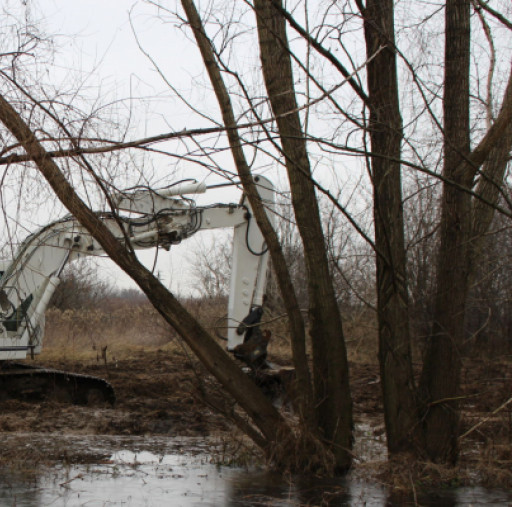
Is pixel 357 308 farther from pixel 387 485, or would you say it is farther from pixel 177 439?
pixel 387 485

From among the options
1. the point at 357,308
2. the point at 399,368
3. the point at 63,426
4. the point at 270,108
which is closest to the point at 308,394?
the point at 399,368

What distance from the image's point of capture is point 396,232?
7.80 metres

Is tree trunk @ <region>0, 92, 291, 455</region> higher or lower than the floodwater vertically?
higher

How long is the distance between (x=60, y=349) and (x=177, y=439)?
1145 centimetres

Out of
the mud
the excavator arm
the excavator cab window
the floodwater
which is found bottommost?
the floodwater

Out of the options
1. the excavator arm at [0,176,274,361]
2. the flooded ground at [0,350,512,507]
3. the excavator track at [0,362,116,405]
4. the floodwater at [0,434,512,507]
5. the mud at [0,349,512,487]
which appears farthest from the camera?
the excavator track at [0,362,116,405]

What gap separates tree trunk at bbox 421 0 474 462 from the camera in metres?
7.67

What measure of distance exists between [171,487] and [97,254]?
16.6 feet

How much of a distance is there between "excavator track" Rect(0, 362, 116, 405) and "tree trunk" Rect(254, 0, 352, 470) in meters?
5.51

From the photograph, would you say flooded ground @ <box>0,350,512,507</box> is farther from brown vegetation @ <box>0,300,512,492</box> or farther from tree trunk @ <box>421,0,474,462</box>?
tree trunk @ <box>421,0,474,462</box>

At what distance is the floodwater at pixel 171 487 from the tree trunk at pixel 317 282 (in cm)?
58

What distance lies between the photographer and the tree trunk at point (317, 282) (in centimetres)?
776

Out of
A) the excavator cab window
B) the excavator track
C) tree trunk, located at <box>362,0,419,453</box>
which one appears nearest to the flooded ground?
the excavator track

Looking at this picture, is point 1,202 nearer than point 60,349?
Yes
